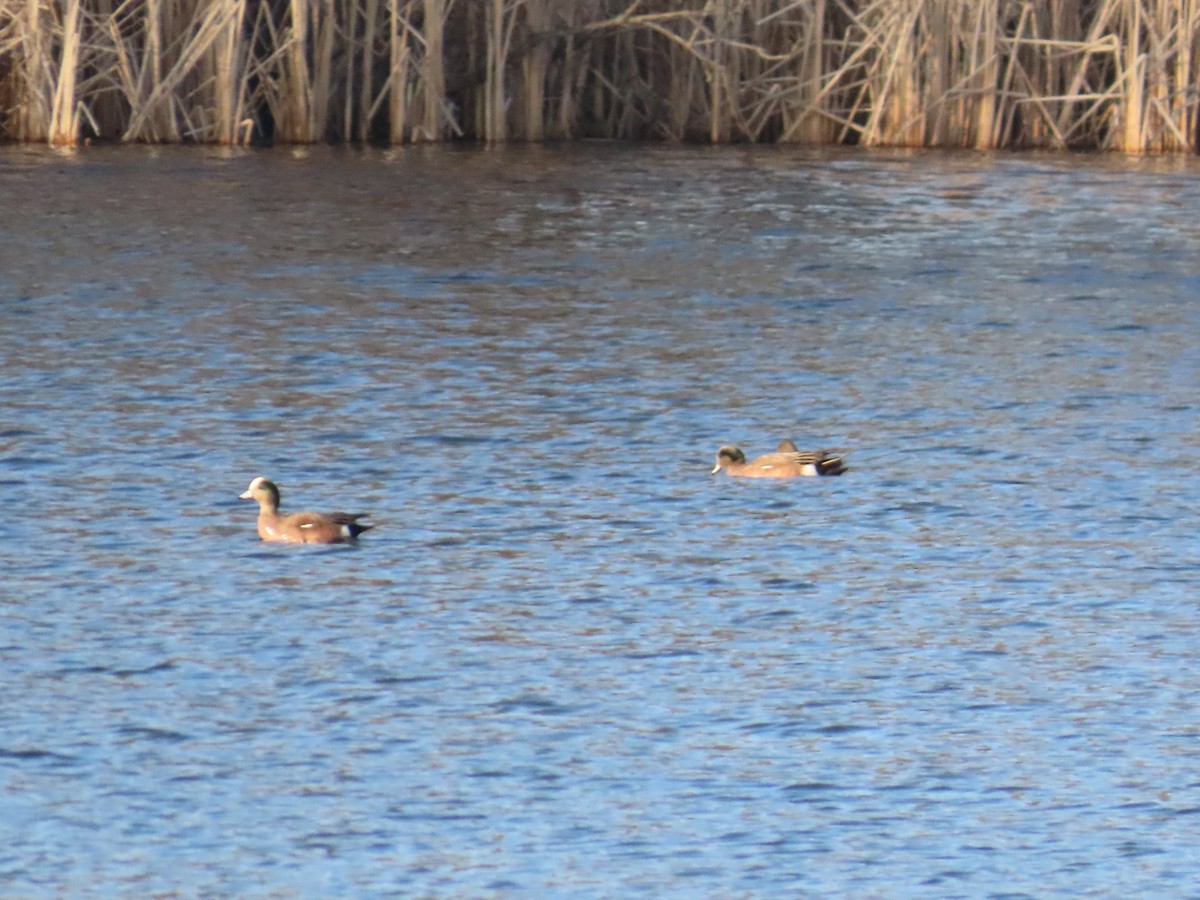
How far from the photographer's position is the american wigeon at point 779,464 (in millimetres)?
9938

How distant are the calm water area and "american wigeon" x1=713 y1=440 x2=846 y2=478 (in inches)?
2.5

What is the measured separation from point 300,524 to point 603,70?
51.4ft

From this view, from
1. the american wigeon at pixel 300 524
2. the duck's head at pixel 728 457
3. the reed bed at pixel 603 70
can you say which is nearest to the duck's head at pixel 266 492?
the american wigeon at pixel 300 524

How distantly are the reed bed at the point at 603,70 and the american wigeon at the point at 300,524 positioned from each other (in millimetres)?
11848

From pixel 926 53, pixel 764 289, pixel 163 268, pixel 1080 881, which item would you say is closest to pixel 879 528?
pixel 1080 881

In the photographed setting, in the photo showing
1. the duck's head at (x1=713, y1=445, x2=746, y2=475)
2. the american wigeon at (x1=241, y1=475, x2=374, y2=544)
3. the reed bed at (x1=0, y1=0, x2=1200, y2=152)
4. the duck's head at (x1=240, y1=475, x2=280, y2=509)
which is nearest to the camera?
the american wigeon at (x1=241, y1=475, x2=374, y2=544)

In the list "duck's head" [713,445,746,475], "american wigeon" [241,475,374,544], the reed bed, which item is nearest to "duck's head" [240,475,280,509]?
"american wigeon" [241,475,374,544]

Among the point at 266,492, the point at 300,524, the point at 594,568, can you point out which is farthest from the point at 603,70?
the point at 594,568

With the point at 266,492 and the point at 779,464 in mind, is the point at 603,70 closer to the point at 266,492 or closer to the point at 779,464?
the point at 779,464

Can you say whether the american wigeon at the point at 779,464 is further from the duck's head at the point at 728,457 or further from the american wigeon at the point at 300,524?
the american wigeon at the point at 300,524

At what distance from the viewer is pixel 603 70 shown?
2391 centimetres

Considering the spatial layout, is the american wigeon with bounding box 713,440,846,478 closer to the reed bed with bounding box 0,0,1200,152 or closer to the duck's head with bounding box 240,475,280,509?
the duck's head with bounding box 240,475,280,509

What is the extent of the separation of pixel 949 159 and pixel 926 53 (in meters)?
1.00

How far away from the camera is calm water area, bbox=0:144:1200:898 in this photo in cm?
594
